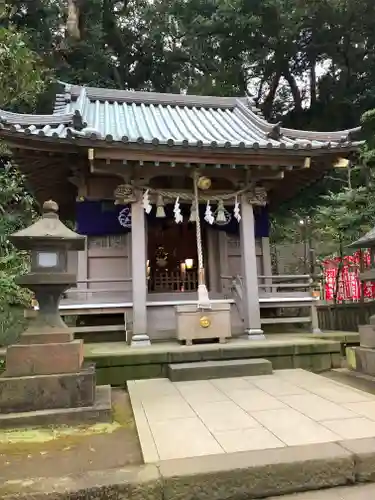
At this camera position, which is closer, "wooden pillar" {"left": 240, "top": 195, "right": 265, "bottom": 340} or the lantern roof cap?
the lantern roof cap

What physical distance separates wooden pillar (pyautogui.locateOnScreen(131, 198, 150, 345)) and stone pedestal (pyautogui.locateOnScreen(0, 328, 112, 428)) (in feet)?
8.91

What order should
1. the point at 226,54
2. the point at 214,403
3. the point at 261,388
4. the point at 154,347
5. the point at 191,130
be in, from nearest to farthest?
the point at 214,403 < the point at 261,388 < the point at 154,347 < the point at 191,130 < the point at 226,54

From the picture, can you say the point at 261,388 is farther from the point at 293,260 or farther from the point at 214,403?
the point at 293,260

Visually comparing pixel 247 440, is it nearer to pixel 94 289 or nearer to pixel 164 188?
pixel 94 289

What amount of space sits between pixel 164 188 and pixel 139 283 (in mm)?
2260

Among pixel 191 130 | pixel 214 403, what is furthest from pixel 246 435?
pixel 191 130

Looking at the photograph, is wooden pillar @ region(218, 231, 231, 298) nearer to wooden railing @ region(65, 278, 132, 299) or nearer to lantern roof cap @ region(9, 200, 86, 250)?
wooden railing @ region(65, 278, 132, 299)

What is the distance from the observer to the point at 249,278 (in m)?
7.72

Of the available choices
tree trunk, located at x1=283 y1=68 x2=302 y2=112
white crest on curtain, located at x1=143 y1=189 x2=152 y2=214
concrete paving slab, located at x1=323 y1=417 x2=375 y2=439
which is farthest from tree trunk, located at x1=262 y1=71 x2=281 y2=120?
concrete paving slab, located at x1=323 y1=417 x2=375 y2=439

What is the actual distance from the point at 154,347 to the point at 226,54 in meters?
18.5

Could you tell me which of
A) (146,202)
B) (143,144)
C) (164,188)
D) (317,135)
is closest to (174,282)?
(164,188)

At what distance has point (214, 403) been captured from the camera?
4.48m

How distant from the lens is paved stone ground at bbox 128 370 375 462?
3215mm

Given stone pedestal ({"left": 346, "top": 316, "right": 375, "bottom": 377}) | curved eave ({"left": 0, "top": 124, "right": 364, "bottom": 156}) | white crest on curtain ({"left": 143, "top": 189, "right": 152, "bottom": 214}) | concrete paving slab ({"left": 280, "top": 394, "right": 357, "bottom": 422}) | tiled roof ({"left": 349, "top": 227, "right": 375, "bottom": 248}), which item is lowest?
concrete paving slab ({"left": 280, "top": 394, "right": 357, "bottom": 422})
